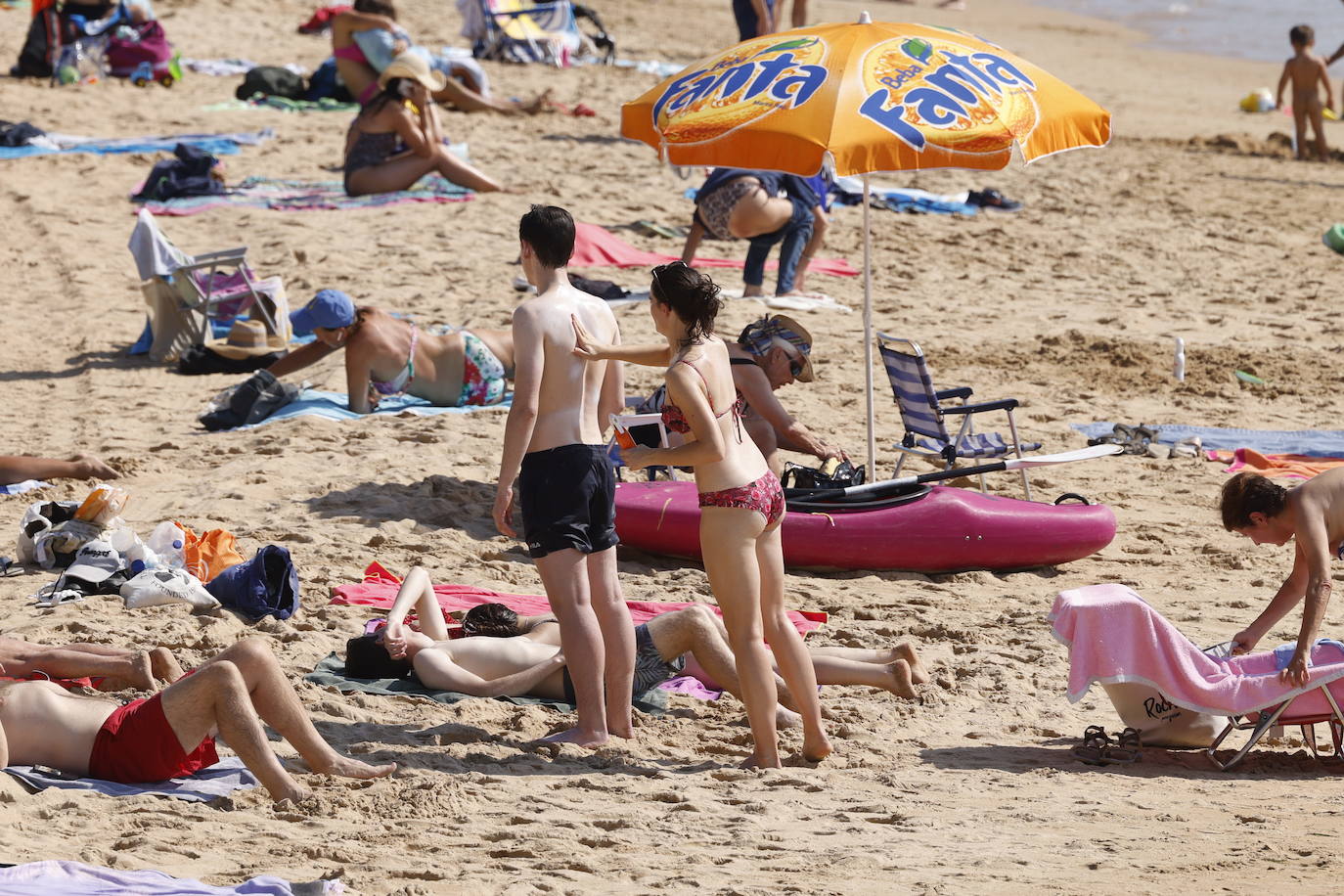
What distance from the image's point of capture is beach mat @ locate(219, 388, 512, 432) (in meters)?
8.36

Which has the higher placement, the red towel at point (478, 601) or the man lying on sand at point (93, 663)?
the man lying on sand at point (93, 663)

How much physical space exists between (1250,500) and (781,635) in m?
1.49

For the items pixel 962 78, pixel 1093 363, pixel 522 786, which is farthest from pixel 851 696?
pixel 1093 363

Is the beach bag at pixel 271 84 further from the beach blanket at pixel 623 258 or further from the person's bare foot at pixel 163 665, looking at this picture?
the person's bare foot at pixel 163 665

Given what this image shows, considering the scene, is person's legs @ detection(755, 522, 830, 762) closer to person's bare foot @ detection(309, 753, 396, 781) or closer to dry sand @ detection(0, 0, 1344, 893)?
dry sand @ detection(0, 0, 1344, 893)

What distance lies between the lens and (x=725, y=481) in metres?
4.48

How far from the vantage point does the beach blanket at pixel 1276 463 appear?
7793 millimetres

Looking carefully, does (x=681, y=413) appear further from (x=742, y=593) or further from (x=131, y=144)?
(x=131, y=144)

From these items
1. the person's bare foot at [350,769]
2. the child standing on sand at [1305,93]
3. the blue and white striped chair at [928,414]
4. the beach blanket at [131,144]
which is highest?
the child standing on sand at [1305,93]

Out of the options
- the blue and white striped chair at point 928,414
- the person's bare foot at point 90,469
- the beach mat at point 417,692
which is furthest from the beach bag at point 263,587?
the blue and white striped chair at point 928,414

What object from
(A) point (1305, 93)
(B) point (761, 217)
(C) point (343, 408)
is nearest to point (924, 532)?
(C) point (343, 408)

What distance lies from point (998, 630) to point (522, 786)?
2.37 m

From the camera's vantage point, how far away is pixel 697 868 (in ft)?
12.8

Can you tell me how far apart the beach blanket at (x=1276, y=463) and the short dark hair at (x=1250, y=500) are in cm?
311
